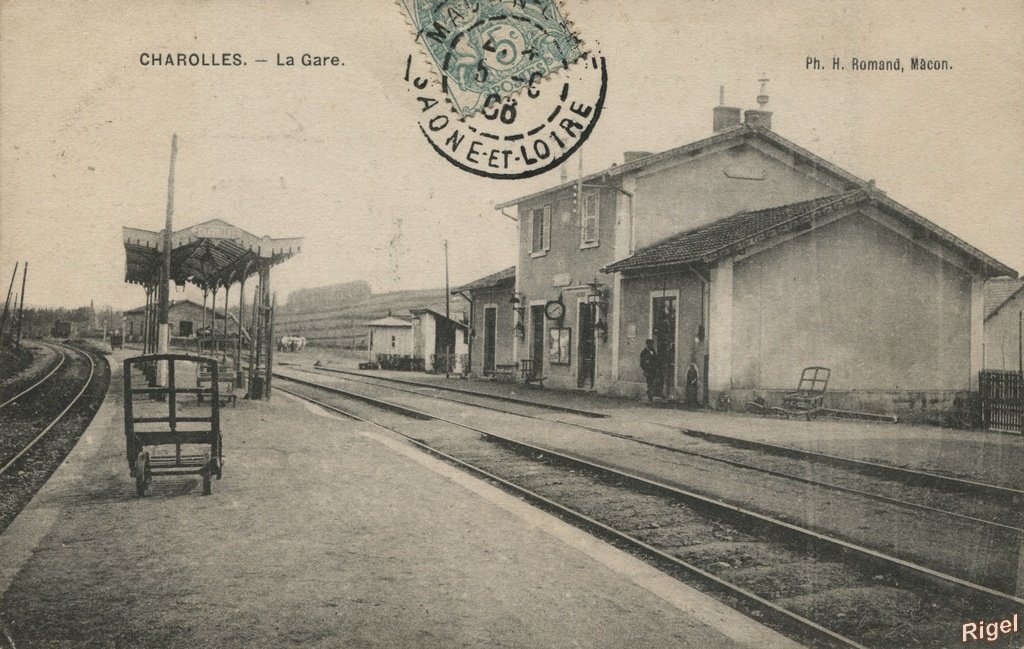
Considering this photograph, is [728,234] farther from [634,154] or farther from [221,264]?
[221,264]

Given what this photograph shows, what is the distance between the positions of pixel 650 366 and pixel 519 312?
7.28m

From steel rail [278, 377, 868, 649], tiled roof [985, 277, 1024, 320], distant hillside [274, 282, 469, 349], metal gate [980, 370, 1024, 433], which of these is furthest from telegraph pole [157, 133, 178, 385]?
distant hillside [274, 282, 469, 349]

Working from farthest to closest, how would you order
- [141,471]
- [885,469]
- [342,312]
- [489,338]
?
[342,312]
[489,338]
[885,469]
[141,471]

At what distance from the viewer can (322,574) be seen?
13.1 feet

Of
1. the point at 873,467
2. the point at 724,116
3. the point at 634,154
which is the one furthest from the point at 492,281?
the point at 873,467

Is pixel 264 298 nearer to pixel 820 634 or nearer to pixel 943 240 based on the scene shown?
pixel 820 634

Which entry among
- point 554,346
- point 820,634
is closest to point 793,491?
point 820,634

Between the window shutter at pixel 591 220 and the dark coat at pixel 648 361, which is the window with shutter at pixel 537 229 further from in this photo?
the dark coat at pixel 648 361

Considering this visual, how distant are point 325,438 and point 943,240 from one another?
1250 cm

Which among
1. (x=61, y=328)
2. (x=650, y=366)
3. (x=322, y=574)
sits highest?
(x=61, y=328)

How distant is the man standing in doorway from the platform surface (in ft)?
30.5

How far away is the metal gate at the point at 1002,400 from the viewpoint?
12930 millimetres

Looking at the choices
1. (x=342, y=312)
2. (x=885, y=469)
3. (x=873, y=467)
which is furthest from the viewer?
(x=342, y=312)

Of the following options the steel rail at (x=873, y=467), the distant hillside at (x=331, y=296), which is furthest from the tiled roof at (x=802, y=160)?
the distant hillside at (x=331, y=296)
